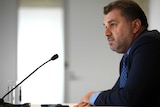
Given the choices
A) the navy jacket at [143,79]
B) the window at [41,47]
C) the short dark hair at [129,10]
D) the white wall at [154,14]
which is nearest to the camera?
the navy jacket at [143,79]

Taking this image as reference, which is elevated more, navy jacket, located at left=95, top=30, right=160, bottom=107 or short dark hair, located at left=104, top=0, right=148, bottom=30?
short dark hair, located at left=104, top=0, right=148, bottom=30

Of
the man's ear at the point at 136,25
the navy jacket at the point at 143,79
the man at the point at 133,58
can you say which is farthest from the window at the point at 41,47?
the navy jacket at the point at 143,79

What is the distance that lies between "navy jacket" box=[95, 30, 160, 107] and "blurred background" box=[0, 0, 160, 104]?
2535 millimetres

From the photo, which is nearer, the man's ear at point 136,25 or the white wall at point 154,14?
the man's ear at point 136,25

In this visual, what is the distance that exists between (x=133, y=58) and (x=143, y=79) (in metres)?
0.14

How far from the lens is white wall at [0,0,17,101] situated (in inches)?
147

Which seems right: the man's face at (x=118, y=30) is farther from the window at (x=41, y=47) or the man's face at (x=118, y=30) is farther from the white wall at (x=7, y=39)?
the white wall at (x=7, y=39)

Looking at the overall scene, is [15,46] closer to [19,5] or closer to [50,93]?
[19,5]

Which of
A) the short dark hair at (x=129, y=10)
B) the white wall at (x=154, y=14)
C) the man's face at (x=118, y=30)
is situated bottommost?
the man's face at (x=118, y=30)

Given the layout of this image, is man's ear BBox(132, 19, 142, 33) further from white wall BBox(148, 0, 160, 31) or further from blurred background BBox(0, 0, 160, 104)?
blurred background BBox(0, 0, 160, 104)

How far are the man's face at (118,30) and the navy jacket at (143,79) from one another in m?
0.17

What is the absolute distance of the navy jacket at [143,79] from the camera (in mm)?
1138

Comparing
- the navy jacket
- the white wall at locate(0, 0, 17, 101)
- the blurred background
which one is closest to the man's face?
the navy jacket

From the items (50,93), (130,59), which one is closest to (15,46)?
(50,93)
